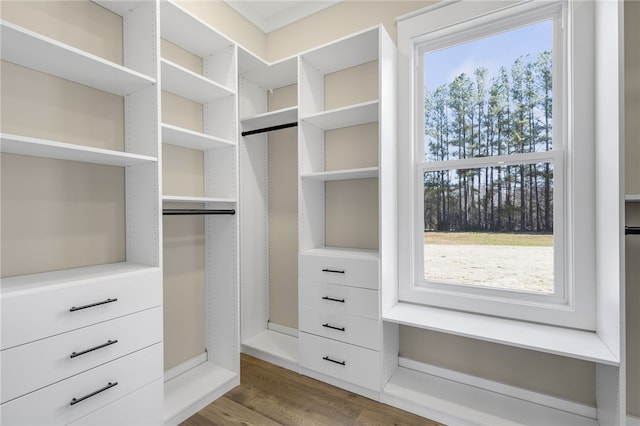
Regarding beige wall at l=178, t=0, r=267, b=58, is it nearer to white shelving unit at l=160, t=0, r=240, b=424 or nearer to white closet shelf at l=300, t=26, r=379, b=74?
white shelving unit at l=160, t=0, r=240, b=424

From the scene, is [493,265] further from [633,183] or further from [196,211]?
[196,211]

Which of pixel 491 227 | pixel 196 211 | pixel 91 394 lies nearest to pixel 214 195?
pixel 196 211

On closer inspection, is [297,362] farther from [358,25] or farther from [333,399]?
[358,25]

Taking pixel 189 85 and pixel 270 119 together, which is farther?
pixel 270 119

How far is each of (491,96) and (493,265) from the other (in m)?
1.12

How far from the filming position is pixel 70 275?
1443mm

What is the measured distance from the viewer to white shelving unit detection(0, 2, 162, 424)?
1.17 metres

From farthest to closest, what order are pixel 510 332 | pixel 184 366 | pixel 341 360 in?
pixel 184 366, pixel 341 360, pixel 510 332

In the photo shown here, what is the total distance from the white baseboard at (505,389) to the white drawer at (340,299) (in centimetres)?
62

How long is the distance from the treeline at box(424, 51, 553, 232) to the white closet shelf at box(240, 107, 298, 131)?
1.05 metres

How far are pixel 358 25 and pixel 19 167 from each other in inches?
91.8

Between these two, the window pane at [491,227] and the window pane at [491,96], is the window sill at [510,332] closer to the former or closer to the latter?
the window pane at [491,227]

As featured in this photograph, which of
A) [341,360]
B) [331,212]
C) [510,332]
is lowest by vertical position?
[341,360]

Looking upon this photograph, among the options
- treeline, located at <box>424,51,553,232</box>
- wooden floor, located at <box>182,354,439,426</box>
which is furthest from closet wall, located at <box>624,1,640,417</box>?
wooden floor, located at <box>182,354,439,426</box>
